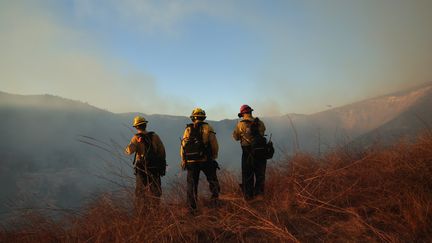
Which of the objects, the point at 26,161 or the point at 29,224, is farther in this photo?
the point at 26,161

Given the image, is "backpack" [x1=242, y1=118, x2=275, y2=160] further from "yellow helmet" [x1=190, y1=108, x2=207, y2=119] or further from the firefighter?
"yellow helmet" [x1=190, y1=108, x2=207, y2=119]

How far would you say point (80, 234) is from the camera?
151 inches

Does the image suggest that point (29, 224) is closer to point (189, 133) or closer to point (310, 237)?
point (189, 133)

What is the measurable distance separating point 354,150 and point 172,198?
5808 millimetres

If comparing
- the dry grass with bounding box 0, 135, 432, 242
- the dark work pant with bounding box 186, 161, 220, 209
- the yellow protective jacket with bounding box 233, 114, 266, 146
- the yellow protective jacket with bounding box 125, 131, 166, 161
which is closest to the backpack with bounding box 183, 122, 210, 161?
the dark work pant with bounding box 186, 161, 220, 209

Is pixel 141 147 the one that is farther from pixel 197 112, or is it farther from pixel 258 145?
pixel 258 145

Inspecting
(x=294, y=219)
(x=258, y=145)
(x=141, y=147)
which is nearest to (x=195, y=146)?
(x=141, y=147)

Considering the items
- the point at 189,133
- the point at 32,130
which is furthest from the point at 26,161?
the point at 189,133

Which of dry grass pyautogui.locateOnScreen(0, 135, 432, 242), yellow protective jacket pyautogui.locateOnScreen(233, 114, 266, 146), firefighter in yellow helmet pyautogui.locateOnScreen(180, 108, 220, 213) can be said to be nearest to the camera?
dry grass pyautogui.locateOnScreen(0, 135, 432, 242)

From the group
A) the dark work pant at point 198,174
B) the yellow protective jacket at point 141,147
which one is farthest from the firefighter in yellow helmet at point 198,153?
the yellow protective jacket at point 141,147

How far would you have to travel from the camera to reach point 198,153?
5902 mm

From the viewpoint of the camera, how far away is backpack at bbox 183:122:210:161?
5.90 meters

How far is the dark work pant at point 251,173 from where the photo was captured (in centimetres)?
661

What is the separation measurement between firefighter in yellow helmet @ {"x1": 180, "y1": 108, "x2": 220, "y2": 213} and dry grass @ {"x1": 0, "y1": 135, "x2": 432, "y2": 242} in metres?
1.55
